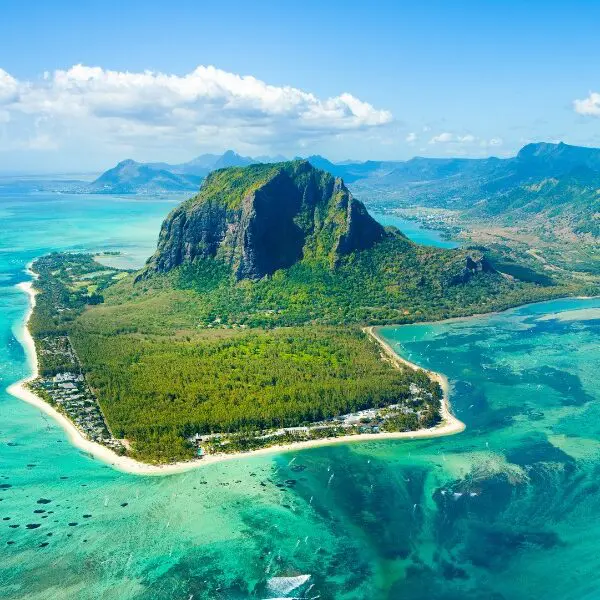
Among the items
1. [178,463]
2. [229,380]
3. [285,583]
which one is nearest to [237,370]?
[229,380]

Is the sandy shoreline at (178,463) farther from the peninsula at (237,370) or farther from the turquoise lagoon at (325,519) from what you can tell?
the turquoise lagoon at (325,519)

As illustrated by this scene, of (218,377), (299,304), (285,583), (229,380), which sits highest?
(299,304)

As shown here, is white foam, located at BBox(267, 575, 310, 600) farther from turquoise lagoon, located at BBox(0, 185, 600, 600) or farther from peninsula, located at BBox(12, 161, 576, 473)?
peninsula, located at BBox(12, 161, 576, 473)

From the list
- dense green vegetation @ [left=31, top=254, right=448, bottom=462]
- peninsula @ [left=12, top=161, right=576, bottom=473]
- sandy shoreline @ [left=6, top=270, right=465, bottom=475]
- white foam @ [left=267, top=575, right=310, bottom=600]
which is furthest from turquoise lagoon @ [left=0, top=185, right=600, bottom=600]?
dense green vegetation @ [left=31, top=254, right=448, bottom=462]

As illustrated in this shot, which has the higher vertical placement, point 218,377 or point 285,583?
point 218,377

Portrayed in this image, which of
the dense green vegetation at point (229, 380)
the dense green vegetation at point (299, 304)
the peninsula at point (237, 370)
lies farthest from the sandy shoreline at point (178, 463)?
the dense green vegetation at point (299, 304)

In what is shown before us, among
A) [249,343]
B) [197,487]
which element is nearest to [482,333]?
[249,343]

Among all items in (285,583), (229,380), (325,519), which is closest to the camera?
(285,583)

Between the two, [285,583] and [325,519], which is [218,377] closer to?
[325,519]
